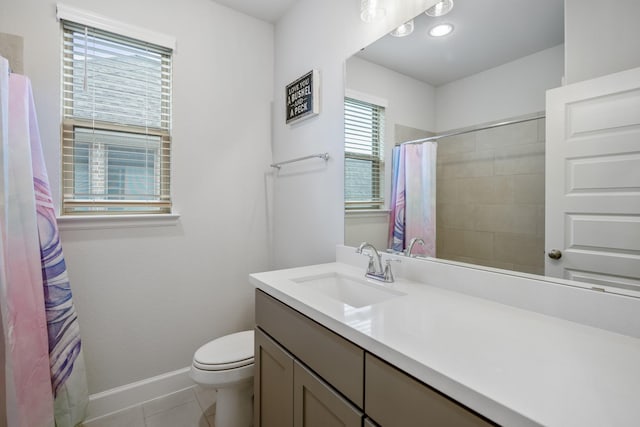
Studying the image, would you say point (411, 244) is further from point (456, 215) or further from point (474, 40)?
point (474, 40)

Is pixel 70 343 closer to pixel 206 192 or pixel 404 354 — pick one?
pixel 206 192

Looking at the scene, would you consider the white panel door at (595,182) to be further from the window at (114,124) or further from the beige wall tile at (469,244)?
the window at (114,124)

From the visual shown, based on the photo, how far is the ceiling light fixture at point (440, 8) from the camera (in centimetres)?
116

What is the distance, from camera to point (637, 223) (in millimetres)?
744

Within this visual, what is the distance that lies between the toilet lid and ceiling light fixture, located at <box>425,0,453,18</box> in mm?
1820

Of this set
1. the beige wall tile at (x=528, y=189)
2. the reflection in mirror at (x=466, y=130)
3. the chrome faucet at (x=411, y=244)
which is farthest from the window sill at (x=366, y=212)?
the beige wall tile at (x=528, y=189)

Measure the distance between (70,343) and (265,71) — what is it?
6.92 ft

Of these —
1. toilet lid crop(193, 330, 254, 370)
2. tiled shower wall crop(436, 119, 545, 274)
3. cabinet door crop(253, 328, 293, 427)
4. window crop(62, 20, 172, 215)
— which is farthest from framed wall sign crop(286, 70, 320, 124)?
toilet lid crop(193, 330, 254, 370)

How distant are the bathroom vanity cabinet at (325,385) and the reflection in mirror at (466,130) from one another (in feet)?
1.99

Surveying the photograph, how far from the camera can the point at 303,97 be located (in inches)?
74.4

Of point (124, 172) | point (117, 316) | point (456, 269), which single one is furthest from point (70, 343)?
point (456, 269)

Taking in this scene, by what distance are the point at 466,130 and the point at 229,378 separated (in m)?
1.57

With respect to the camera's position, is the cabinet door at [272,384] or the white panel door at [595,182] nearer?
the white panel door at [595,182]

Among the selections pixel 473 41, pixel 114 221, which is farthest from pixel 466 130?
pixel 114 221
